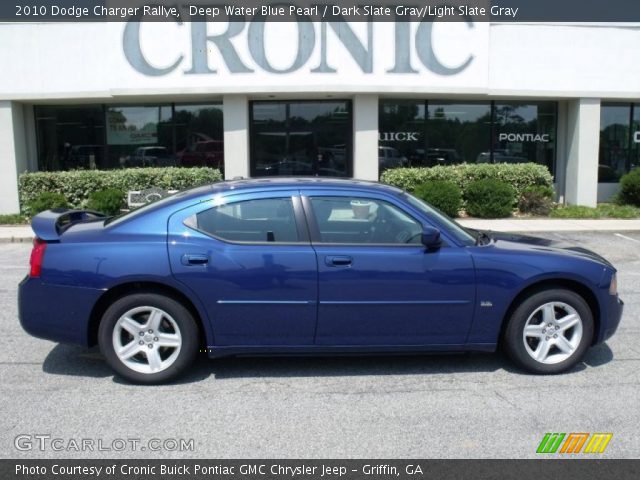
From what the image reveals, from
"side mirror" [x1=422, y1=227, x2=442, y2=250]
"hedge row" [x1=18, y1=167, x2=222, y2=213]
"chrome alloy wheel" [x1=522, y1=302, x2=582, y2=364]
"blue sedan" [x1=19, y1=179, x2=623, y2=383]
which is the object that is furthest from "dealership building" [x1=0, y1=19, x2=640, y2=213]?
"chrome alloy wheel" [x1=522, y1=302, x2=582, y2=364]

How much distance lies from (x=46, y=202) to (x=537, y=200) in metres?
12.4

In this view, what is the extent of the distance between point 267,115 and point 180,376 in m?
13.6

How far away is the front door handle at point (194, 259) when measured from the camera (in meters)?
4.64

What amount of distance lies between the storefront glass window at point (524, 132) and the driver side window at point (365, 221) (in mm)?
14452

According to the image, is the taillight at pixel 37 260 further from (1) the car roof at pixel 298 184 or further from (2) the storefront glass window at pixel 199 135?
(2) the storefront glass window at pixel 199 135

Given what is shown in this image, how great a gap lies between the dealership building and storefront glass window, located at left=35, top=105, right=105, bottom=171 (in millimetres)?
39

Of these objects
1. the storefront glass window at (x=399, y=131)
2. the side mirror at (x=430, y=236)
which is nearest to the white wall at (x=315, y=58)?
the storefront glass window at (x=399, y=131)

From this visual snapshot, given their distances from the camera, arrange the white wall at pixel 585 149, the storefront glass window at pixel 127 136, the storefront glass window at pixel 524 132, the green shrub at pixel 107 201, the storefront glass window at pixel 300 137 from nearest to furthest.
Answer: the green shrub at pixel 107 201, the white wall at pixel 585 149, the storefront glass window at pixel 300 137, the storefront glass window at pixel 127 136, the storefront glass window at pixel 524 132

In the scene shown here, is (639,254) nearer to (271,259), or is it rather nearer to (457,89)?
(457,89)

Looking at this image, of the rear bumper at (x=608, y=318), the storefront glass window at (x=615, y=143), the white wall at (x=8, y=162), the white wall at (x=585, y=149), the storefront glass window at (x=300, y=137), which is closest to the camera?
the rear bumper at (x=608, y=318)

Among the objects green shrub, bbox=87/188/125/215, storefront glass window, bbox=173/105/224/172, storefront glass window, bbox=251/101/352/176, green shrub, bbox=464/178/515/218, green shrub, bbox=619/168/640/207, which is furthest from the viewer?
storefront glass window, bbox=173/105/224/172

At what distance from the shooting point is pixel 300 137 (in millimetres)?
17703

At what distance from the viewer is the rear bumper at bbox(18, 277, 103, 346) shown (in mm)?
4656

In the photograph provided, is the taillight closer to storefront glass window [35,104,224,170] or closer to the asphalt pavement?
the asphalt pavement
